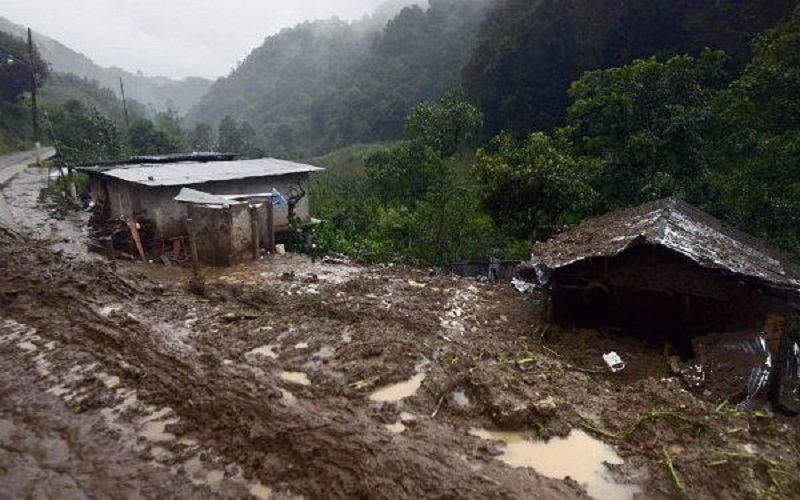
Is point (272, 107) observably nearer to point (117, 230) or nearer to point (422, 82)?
point (422, 82)

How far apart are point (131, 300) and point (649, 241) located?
9.51m

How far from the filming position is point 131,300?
10203 millimetres

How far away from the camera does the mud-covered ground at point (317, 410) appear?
510 cm

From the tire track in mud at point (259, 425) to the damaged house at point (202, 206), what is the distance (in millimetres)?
5534

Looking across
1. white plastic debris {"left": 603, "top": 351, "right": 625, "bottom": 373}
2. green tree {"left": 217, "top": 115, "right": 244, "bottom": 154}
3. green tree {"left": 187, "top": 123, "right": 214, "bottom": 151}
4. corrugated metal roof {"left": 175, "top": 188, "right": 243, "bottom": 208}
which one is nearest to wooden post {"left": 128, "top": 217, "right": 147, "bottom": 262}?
corrugated metal roof {"left": 175, "top": 188, "right": 243, "bottom": 208}

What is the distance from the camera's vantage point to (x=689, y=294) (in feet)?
30.6

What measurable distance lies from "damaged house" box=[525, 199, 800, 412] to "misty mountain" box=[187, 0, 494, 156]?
43791mm

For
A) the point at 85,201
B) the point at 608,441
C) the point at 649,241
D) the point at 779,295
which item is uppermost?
the point at 649,241

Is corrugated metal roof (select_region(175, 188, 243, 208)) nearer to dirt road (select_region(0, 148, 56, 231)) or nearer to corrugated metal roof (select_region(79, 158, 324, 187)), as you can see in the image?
corrugated metal roof (select_region(79, 158, 324, 187))

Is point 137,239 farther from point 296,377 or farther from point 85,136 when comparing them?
point 85,136

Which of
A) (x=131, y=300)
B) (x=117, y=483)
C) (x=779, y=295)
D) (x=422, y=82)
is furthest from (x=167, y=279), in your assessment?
(x=422, y=82)

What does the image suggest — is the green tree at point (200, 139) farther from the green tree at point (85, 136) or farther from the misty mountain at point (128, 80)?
the misty mountain at point (128, 80)

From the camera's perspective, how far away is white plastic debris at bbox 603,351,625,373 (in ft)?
28.9

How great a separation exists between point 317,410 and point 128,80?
636 feet
